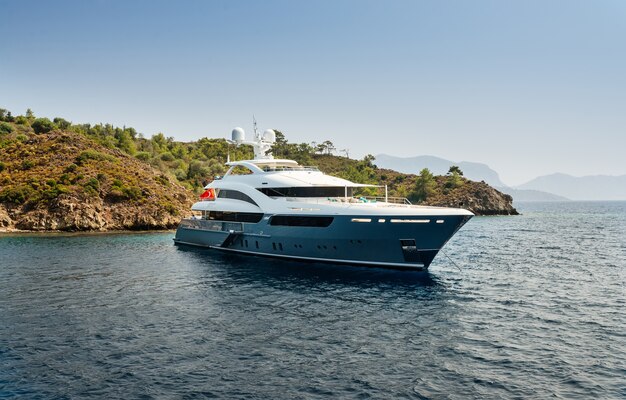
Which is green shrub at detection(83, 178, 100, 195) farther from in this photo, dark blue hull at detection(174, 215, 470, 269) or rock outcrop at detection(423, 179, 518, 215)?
rock outcrop at detection(423, 179, 518, 215)

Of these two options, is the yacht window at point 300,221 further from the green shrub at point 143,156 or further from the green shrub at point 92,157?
the green shrub at point 143,156

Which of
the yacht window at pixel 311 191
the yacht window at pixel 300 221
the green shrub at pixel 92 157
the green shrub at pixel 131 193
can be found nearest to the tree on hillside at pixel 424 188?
the green shrub at pixel 92 157

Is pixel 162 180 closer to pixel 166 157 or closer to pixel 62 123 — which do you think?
pixel 166 157

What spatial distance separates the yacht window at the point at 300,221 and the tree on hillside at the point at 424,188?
362ft

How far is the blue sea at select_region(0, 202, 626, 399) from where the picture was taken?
13453 millimetres

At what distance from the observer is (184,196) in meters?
80.4

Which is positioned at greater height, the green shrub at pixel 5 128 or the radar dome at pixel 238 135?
the green shrub at pixel 5 128

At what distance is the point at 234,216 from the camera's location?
40.6 meters

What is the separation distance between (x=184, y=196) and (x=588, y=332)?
7159 centimetres

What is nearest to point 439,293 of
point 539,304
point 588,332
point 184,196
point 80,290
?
point 539,304

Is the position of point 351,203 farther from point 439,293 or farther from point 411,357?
point 411,357

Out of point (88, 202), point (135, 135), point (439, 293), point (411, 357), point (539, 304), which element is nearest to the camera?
point (411, 357)

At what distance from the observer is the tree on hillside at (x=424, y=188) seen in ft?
457

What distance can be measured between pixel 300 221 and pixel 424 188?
11224 centimetres
